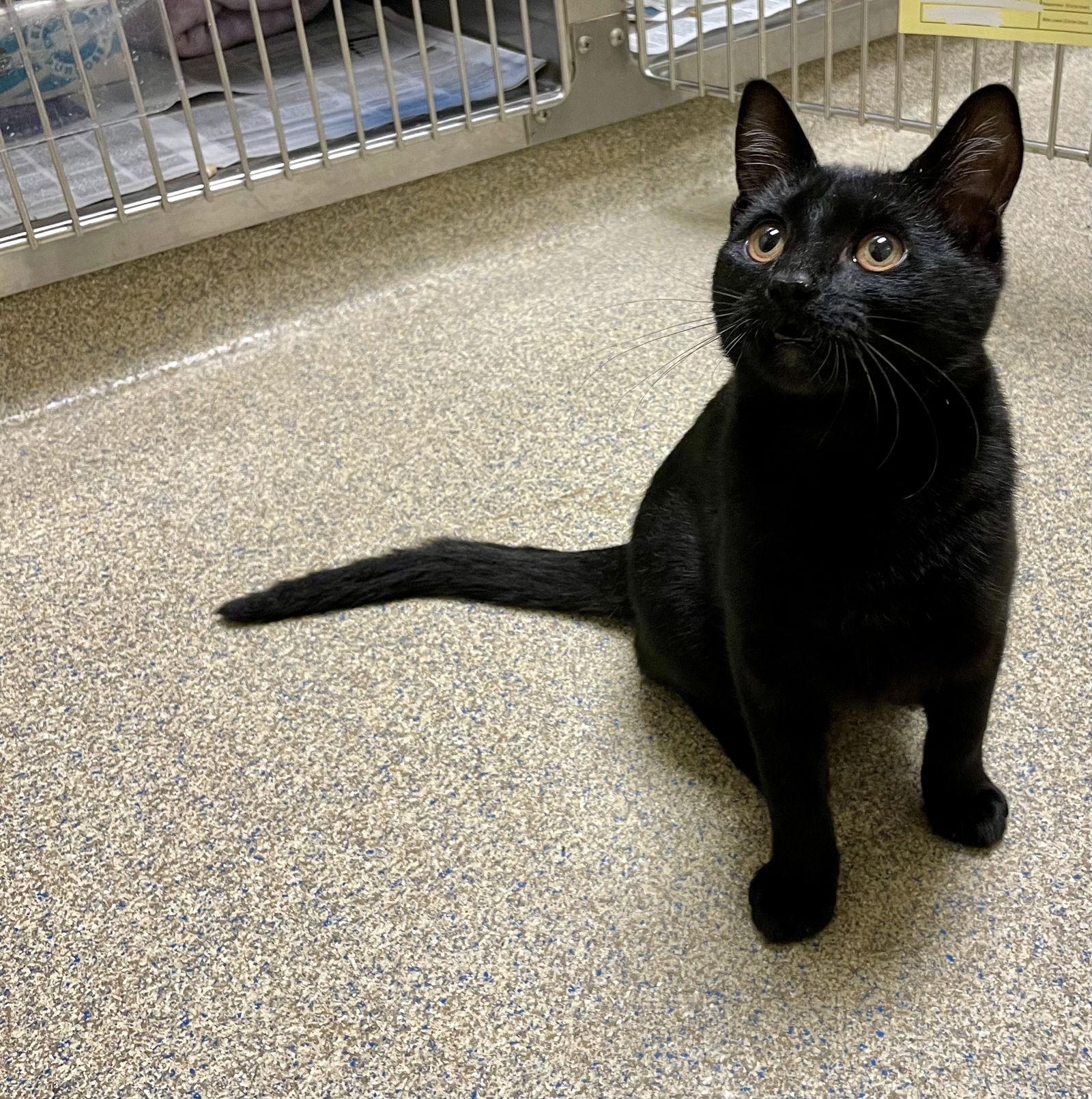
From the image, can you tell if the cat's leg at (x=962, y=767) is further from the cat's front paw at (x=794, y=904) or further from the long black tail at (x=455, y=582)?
the long black tail at (x=455, y=582)

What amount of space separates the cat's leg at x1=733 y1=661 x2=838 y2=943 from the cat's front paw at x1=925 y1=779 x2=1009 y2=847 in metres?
0.09

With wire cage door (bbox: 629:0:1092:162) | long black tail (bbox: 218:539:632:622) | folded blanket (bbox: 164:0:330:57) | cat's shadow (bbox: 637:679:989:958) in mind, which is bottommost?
cat's shadow (bbox: 637:679:989:958)

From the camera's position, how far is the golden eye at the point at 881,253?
667 mm

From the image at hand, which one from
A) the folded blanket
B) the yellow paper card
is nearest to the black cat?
the yellow paper card

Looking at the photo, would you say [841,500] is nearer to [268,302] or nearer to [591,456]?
[591,456]

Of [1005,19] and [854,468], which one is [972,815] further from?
[1005,19]

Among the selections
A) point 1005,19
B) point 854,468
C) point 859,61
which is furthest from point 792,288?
point 859,61

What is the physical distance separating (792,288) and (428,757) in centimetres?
53

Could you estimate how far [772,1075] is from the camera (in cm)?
72

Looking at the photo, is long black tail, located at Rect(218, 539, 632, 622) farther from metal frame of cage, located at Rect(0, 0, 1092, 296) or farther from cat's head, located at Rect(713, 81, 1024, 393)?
metal frame of cage, located at Rect(0, 0, 1092, 296)

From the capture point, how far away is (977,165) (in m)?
0.68

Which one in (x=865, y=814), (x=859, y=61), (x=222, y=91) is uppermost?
(x=222, y=91)

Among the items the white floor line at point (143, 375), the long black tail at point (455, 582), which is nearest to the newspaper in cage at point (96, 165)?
the white floor line at point (143, 375)

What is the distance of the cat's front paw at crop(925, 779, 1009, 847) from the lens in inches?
33.2
